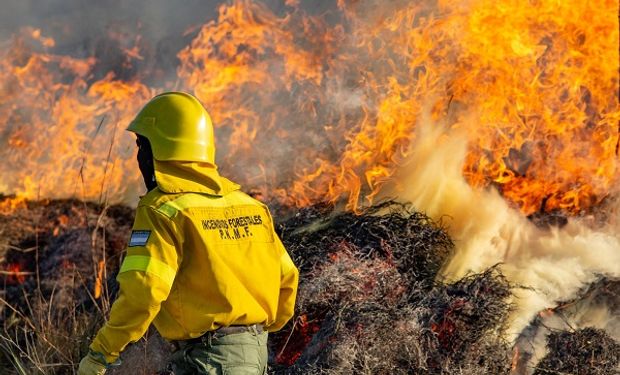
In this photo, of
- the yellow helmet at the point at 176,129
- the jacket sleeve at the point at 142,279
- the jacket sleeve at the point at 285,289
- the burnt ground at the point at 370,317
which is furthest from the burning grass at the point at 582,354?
the jacket sleeve at the point at 142,279

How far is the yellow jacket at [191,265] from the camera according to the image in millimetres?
3166

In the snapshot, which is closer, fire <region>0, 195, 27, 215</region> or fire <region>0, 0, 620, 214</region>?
fire <region>0, 0, 620, 214</region>

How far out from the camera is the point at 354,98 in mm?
9203

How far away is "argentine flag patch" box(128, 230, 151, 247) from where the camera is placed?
3191 mm

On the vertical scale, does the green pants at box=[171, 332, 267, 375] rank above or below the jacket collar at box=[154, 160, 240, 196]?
below

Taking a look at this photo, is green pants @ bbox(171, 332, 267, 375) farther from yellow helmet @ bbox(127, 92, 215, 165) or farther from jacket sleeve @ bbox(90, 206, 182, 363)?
yellow helmet @ bbox(127, 92, 215, 165)

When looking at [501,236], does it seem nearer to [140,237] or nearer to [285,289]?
[285,289]

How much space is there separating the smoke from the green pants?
3092mm

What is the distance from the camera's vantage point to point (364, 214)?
7180 millimetres

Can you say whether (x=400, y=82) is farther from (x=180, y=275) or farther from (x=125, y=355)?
(x=180, y=275)

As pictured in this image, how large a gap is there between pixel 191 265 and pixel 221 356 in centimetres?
46

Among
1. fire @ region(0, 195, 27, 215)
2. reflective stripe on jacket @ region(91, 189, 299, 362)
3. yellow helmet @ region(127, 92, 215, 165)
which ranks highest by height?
yellow helmet @ region(127, 92, 215, 165)

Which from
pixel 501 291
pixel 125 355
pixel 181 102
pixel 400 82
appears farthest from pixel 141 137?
pixel 400 82

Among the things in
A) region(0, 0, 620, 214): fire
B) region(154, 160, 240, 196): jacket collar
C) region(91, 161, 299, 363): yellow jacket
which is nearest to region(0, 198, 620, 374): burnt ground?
region(0, 0, 620, 214): fire
